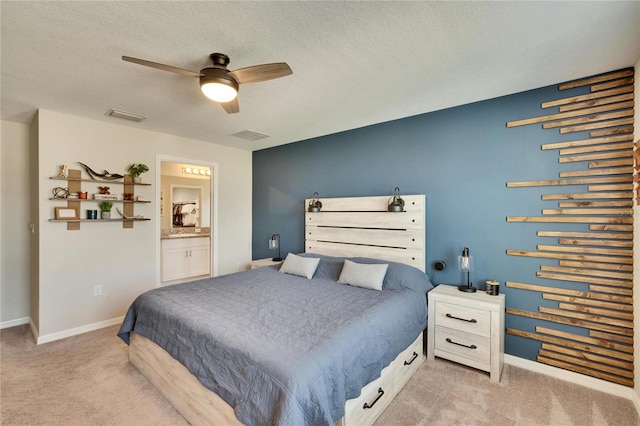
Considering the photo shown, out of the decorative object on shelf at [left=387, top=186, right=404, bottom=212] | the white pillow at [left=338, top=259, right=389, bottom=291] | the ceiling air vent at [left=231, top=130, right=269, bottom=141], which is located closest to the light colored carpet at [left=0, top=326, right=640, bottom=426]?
the white pillow at [left=338, top=259, right=389, bottom=291]

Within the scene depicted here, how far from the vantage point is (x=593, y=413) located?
6.46ft

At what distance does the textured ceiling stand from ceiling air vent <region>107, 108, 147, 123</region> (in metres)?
0.14

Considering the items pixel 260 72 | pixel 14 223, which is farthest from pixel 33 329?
pixel 260 72

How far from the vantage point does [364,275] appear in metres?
2.86

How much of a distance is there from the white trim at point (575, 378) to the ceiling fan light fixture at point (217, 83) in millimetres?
3332

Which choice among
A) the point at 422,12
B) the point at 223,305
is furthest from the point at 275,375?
the point at 422,12

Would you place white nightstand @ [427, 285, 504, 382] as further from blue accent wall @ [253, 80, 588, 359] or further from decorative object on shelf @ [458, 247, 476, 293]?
blue accent wall @ [253, 80, 588, 359]

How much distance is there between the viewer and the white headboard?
123 inches

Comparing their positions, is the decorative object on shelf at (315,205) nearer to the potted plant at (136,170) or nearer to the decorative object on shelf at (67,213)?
the potted plant at (136,170)

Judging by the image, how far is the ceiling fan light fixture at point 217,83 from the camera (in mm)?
1864

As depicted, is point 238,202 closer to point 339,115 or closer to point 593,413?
point 339,115

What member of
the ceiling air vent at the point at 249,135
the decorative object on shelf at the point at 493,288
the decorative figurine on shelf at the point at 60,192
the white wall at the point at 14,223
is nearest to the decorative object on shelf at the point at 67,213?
the decorative figurine on shelf at the point at 60,192

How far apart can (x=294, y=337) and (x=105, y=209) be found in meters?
3.14

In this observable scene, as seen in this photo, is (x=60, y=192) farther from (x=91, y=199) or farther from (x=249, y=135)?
(x=249, y=135)
